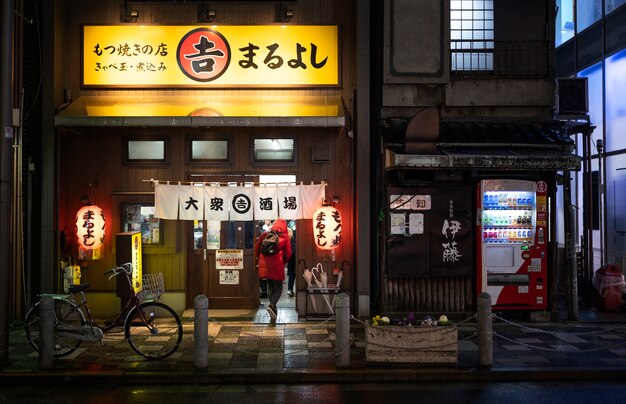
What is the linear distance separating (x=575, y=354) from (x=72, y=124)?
10.8 m

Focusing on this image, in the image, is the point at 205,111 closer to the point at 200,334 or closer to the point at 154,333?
the point at 154,333

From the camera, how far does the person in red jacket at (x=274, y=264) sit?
13039 millimetres

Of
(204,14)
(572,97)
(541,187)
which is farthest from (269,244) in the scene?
(572,97)

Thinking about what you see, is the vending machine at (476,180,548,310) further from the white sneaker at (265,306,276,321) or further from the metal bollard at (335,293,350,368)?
the metal bollard at (335,293,350,368)

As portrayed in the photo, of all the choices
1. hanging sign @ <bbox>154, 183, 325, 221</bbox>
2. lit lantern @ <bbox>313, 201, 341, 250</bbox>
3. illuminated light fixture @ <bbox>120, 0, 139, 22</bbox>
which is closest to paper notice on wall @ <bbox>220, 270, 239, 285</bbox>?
hanging sign @ <bbox>154, 183, 325, 221</bbox>

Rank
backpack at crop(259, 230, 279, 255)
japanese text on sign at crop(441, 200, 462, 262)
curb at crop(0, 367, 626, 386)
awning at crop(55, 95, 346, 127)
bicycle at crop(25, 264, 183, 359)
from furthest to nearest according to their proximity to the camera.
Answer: japanese text on sign at crop(441, 200, 462, 262), backpack at crop(259, 230, 279, 255), awning at crop(55, 95, 346, 127), bicycle at crop(25, 264, 183, 359), curb at crop(0, 367, 626, 386)

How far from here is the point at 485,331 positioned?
9.86 meters

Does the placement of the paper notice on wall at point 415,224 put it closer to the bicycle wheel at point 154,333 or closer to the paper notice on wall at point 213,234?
the paper notice on wall at point 213,234

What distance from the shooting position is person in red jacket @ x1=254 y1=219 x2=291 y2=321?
13.0 meters

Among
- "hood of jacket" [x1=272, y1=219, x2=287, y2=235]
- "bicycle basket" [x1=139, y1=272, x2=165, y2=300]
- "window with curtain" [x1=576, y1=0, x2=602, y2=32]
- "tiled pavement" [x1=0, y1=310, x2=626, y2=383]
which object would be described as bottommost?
"tiled pavement" [x1=0, y1=310, x2=626, y2=383]

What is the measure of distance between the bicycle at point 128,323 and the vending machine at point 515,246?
680 centimetres

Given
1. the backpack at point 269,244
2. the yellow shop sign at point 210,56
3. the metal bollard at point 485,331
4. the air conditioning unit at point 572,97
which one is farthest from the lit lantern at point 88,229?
the air conditioning unit at point 572,97

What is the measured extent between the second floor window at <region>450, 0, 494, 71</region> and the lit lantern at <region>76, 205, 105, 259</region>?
29.4 ft

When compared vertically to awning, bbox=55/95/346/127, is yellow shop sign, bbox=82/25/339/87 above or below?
above
